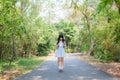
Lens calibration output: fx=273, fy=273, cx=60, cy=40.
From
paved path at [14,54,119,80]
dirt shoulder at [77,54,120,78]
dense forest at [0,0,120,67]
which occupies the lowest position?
dirt shoulder at [77,54,120,78]

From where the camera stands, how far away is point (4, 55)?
23.9m

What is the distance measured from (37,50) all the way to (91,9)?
9683 mm

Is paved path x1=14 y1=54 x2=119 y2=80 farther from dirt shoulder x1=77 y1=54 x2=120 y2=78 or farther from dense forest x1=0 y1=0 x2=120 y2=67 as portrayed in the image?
dense forest x1=0 y1=0 x2=120 y2=67

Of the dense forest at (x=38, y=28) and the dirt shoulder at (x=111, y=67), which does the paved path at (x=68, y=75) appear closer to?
the dirt shoulder at (x=111, y=67)

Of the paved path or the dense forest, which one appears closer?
the paved path

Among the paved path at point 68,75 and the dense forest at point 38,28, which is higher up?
the dense forest at point 38,28

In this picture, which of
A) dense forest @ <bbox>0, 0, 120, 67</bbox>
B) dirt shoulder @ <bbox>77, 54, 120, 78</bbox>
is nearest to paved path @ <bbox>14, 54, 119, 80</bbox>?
dirt shoulder @ <bbox>77, 54, 120, 78</bbox>

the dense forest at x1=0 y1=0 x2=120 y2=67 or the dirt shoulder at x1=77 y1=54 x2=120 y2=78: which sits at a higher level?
the dense forest at x1=0 y1=0 x2=120 y2=67

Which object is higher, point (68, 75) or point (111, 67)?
point (68, 75)

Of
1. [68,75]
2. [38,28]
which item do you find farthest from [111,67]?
[38,28]

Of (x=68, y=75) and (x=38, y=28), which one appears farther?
(x=38, y=28)

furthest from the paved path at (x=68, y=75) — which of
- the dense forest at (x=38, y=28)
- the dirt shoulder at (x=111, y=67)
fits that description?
the dense forest at (x=38, y=28)

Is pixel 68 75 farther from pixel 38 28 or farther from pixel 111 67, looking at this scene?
pixel 38 28

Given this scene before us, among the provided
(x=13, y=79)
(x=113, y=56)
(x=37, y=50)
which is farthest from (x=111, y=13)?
(x=37, y=50)
